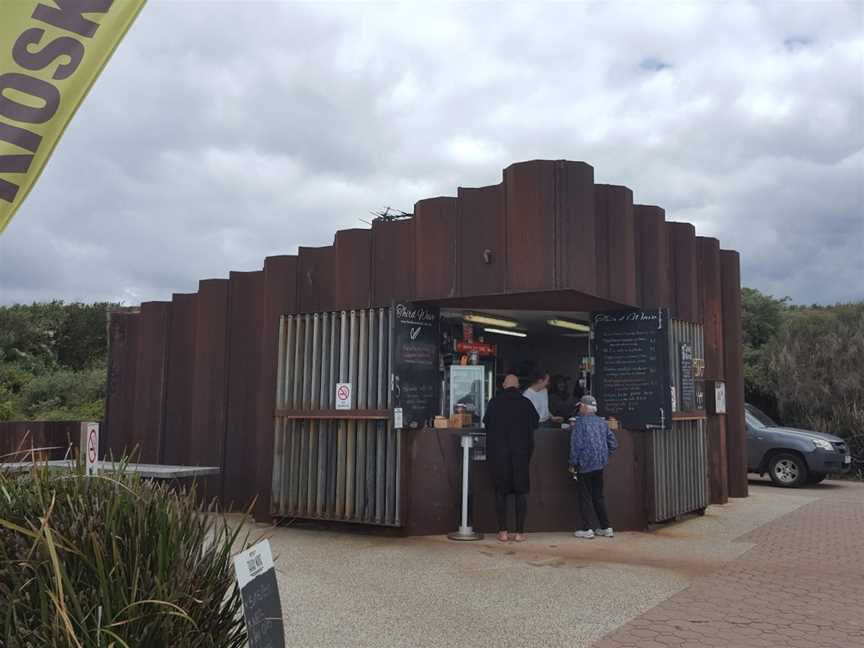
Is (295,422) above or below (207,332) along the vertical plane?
below

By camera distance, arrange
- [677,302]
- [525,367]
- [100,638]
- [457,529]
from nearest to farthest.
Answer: [100,638] < [457,529] < [677,302] < [525,367]

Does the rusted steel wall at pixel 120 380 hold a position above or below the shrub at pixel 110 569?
above

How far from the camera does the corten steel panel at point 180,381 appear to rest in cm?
1166

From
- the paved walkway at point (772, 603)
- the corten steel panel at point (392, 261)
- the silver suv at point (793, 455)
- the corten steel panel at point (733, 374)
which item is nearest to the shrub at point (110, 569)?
the paved walkway at point (772, 603)

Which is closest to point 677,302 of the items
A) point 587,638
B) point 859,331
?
point 587,638

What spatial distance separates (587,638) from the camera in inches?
205

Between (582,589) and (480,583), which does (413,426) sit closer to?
(480,583)

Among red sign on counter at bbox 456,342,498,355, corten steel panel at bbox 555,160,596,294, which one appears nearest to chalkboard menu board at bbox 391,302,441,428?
red sign on counter at bbox 456,342,498,355

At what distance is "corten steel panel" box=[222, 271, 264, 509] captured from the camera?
1070 centimetres

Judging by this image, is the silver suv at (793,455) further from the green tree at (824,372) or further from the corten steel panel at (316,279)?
the corten steel panel at (316,279)

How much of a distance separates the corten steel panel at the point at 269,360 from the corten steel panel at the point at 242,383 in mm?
378

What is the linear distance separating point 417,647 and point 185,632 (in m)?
2.35

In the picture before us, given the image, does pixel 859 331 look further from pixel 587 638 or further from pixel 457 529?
pixel 587 638

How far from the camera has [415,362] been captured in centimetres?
920
